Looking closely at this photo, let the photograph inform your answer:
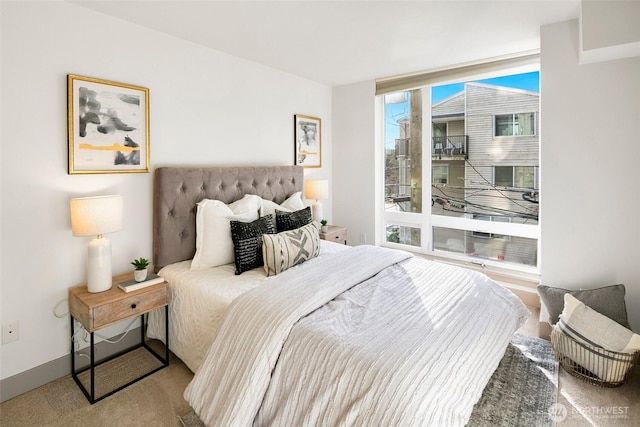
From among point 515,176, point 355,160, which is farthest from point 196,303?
point 515,176

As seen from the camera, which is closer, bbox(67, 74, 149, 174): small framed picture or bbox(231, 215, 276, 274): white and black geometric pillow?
bbox(67, 74, 149, 174): small framed picture

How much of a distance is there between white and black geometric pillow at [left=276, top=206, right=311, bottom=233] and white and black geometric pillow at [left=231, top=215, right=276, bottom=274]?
318mm

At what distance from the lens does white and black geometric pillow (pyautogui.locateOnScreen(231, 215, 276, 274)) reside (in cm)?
241

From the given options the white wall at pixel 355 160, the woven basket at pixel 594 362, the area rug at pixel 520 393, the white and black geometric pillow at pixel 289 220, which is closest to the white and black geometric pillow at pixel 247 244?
the white and black geometric pillow at pixel 289 220

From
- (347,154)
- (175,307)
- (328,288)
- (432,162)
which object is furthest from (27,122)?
(432,162)

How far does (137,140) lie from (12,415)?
180cm

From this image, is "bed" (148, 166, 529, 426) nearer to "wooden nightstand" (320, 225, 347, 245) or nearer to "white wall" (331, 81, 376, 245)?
"wooden nightstand" (320, 225, 347, 245)

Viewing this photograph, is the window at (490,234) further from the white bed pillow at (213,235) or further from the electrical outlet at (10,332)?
the electrical outlet at (10,332)

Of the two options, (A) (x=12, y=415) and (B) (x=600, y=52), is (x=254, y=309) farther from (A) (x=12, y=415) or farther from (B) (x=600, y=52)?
(B) (x=600, y=52)

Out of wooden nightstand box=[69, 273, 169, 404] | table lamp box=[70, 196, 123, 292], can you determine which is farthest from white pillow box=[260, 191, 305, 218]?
table lamp box=[70, 196, 123, 292]

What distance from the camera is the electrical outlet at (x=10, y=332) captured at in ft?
6.53

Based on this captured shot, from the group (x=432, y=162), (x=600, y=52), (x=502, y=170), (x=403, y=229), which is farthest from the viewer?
(x=403, y=229)

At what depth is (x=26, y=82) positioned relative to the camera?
199cm

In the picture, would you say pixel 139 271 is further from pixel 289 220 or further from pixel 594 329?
pixel 594 329
